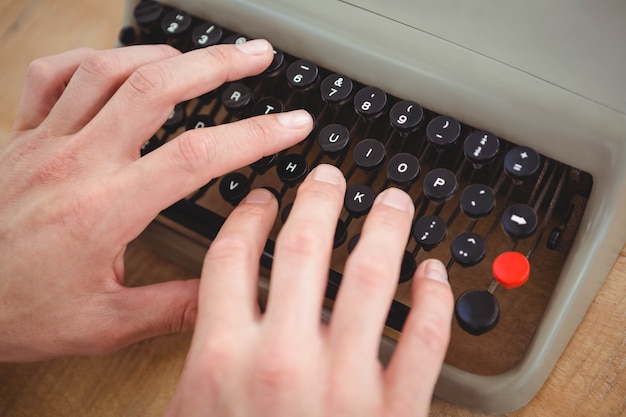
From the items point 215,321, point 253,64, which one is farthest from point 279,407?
point 253,64

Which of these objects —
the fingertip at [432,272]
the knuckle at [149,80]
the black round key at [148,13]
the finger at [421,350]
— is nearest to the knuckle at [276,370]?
the finger at [421,350]

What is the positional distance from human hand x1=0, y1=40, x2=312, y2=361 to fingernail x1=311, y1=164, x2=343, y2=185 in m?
0.07

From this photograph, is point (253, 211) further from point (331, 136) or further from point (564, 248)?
point (564, 248)

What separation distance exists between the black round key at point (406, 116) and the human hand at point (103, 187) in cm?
12

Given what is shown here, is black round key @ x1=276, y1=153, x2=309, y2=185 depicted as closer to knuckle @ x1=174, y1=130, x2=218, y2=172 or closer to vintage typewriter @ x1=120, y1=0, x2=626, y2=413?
vintage typewriter @ x1=120, y1=0, x2=626, y2=413

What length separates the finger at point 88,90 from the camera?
0.97 meters

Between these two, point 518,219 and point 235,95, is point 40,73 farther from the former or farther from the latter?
point 518,219

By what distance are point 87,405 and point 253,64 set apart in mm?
563

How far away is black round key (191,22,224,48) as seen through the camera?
105 centimetres

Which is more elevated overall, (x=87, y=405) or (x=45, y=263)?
(x=45, y=263)

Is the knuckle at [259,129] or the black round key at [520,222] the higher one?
the knuckle at [259,129]

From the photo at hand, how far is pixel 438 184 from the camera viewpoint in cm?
90

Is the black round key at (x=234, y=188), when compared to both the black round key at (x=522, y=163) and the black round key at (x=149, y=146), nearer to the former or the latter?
the black round key at (x=149, y=146)

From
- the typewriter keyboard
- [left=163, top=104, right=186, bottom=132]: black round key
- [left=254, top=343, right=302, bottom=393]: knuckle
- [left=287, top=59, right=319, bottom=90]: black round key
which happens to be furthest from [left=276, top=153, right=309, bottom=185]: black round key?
[left=254, top=343, right=302, bottom=393]: knuckle
